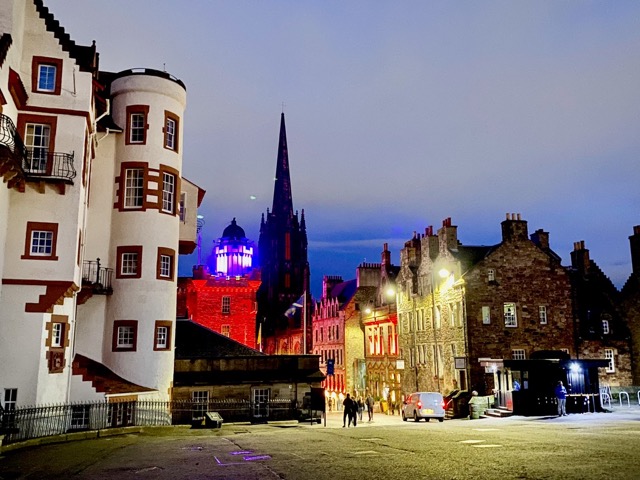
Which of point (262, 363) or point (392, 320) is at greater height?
point (392, 320)

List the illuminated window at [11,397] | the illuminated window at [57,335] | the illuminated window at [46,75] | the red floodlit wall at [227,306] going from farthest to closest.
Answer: the red floodlit wall at [227,306], the illuminated window at [46,75], the illuminated window at [57,335], the illuminated window at [11,397]

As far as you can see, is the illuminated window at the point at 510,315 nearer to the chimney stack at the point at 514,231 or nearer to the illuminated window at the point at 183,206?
the chimney stack at the point at 514,231

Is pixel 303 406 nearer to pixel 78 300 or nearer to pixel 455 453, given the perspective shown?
pixel 78 300

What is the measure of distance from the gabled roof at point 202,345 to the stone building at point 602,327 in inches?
1066

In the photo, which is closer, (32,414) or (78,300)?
(32,414)

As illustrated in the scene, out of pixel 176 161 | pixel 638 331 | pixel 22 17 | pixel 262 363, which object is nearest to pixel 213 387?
pixel 262 363

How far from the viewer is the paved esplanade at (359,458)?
11.7 metres

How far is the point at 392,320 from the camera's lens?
2317 inches

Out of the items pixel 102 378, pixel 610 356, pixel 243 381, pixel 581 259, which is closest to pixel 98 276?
pixel 102 378

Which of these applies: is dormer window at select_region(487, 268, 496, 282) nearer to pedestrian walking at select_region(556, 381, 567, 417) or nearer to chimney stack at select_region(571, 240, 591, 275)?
chimney stack at select_region(571, 240, 591, 275)

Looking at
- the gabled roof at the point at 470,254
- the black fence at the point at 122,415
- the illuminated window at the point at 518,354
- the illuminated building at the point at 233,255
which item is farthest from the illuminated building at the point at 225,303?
the illuminated window at the point at 518,354

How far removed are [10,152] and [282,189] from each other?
121 meters

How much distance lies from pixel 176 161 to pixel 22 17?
10.6 meters

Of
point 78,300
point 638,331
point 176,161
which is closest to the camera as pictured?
point 78,300
